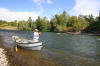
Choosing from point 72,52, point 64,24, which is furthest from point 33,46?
point 64,24

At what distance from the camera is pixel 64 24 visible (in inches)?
3123

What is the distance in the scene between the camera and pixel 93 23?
70688 millimetres

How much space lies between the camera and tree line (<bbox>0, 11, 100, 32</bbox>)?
70.1 metres

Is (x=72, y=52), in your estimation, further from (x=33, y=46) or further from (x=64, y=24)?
(x=64, y=24)

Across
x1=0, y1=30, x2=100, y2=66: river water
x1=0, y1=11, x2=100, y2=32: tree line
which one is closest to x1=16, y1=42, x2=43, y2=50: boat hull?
x1=0, y1=30, x2=100, y2=66: river water

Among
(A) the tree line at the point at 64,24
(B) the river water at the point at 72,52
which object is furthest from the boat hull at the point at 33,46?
(A) the tree line at the point at 64,24

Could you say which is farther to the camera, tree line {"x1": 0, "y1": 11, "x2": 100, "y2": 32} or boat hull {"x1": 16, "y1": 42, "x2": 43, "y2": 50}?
tree line {"x1": 0, "y1": 11, "x2": 100, "y2": 32}

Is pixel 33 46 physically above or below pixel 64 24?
below

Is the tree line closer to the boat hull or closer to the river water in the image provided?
the river water

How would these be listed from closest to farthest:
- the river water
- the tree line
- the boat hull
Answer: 1. the river water
2. the boat hull
3. the tree line

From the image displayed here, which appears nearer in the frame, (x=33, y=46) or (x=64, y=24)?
(x=33, y=46)

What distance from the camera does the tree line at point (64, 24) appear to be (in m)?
70.1

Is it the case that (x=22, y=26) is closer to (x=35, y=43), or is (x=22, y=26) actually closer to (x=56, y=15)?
(x=56, y=15)

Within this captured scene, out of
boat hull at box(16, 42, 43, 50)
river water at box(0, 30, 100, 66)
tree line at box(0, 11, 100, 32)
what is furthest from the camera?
tree line at box(0, 11, 100, 32)
